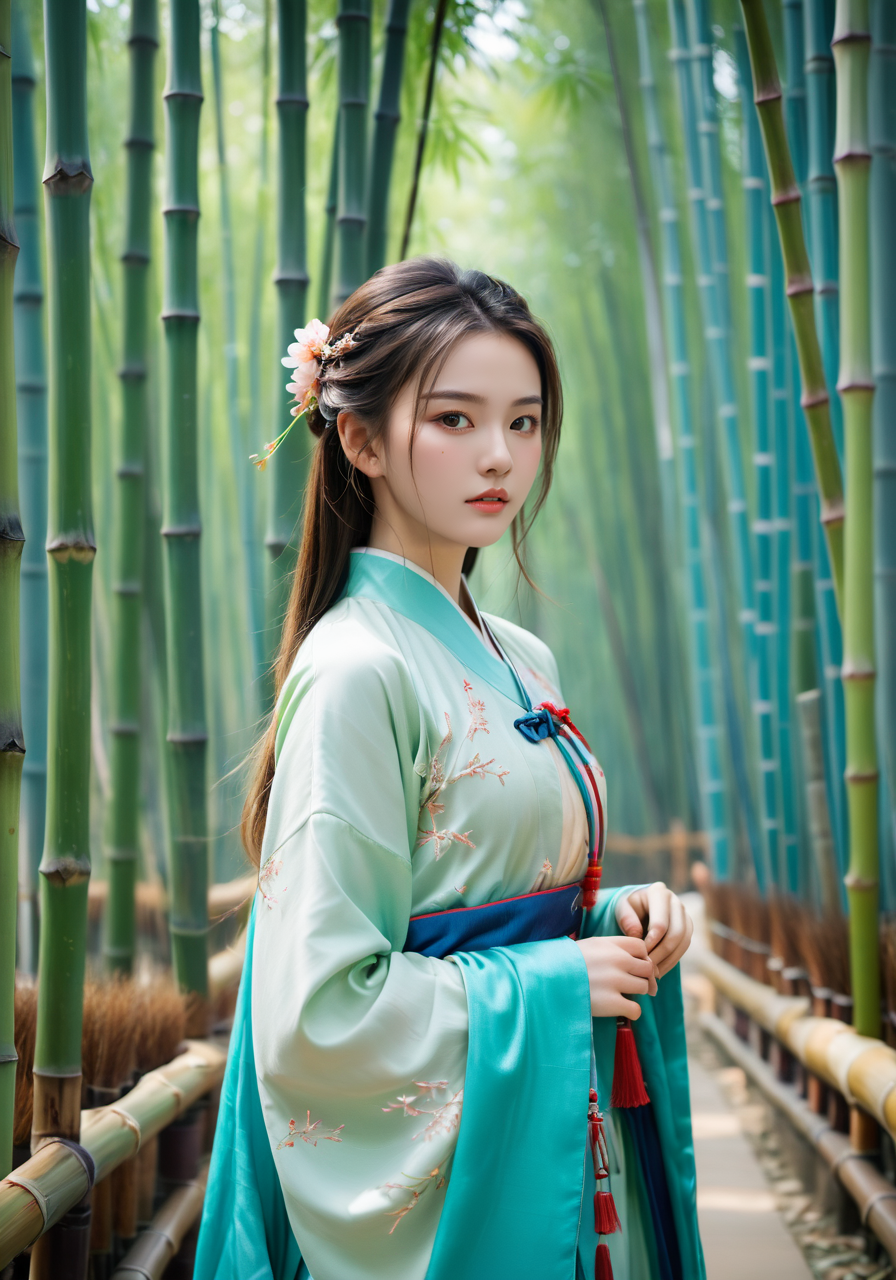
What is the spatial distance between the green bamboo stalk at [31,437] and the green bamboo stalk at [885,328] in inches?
53.7

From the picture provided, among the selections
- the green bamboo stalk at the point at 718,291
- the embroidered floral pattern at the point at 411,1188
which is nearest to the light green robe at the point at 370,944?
the embroidered floral pattern at the point at 411,1188

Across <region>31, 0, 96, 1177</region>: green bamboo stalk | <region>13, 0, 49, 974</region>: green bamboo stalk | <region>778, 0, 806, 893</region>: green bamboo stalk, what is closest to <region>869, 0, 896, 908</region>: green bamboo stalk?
<region>778, 0, 806, 893</region>: green bamboo stalk

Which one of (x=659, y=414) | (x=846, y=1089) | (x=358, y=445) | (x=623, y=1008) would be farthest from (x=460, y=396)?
(x=659, y=414)

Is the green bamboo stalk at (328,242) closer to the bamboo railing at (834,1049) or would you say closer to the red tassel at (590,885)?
the red tassel at (590,885)

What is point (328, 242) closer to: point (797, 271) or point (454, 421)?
point (797, 271)

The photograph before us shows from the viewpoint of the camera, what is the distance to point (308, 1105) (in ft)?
2.83

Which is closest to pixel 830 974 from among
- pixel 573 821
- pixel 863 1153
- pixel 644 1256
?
pixel 863 1153

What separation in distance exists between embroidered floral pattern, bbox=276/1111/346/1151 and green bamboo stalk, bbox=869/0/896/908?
1.20 metres

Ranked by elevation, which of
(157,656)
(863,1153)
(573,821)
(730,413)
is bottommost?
(863,1153)

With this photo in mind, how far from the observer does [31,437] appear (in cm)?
175

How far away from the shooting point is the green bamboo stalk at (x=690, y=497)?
2930 mm

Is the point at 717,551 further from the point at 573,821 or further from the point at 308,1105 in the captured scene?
the point at 308,1105

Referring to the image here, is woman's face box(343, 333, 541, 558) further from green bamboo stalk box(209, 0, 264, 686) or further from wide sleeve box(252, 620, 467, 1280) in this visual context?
green bamboo stalk box(209, 0, 264, 686)

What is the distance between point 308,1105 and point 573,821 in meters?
0.36
